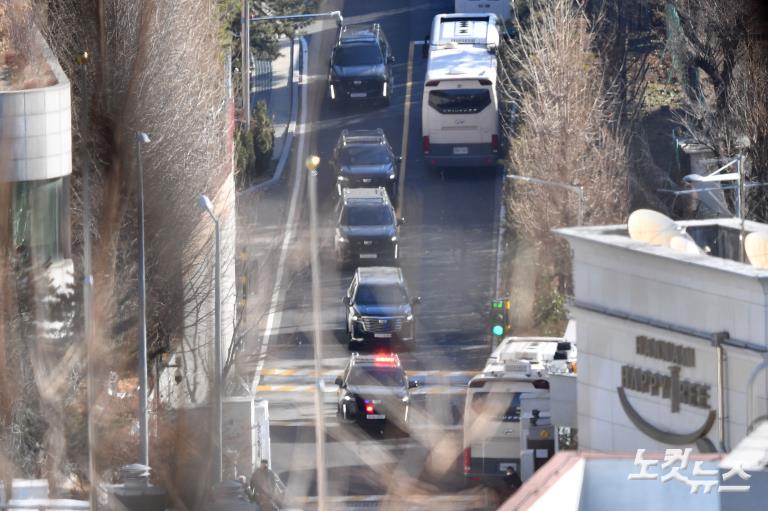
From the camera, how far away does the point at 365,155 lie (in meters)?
52.5

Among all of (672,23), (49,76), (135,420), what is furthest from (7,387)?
(672,23)

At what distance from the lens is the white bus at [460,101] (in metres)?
52.4

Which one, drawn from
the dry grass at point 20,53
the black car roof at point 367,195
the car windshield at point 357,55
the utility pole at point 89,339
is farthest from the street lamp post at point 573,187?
the car windshield at point 357,55

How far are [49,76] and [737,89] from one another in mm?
16630

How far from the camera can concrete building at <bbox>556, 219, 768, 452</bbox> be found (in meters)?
21.8

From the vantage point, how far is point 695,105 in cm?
4594

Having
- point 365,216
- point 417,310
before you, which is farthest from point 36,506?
point 365,216

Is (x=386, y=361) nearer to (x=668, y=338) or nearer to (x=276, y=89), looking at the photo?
(x=668, y=338)

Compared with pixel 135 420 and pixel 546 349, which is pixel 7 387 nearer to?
pixel 135 420

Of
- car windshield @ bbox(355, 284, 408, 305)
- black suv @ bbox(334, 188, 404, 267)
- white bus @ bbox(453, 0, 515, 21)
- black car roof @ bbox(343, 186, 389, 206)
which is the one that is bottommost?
car windshield @ bbox(355, 284, 408, 305)

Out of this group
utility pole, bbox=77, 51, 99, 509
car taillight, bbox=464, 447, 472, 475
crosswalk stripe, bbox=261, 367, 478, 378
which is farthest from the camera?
crosswalk stripe, bbox=261, 367, 478, 378

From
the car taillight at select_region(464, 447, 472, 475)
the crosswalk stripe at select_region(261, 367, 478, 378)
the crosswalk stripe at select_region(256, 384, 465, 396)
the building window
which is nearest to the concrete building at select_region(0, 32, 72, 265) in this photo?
the building window

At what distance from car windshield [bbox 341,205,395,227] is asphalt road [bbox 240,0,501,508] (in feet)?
5.22

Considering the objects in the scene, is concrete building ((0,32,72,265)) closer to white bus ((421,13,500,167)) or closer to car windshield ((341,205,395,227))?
car windshield ((341,205,395,227))
